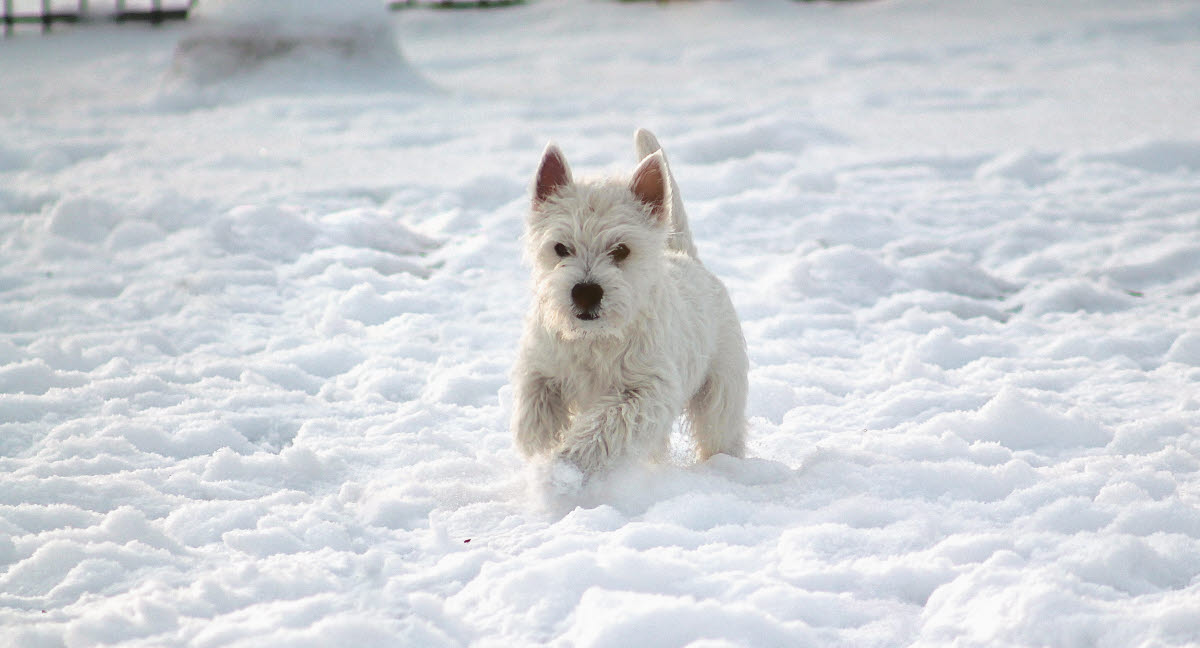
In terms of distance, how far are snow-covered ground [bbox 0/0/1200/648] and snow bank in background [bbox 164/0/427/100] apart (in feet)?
0.28

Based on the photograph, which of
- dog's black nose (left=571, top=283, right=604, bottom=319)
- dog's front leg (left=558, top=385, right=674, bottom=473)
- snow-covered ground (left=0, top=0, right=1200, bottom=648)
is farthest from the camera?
dog's front leg (left=558, top=385, right=674, bottom=473)

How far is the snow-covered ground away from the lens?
2973 mm

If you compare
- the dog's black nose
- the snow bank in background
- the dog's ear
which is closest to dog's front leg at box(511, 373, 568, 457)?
the dog's black nose

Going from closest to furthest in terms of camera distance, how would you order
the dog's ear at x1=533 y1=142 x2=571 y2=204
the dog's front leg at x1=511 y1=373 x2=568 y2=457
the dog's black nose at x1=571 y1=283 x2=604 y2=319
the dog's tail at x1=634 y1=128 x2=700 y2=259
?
the dog's black nose at x1=571 y1=283 x2=604 y2=319 < the dog's ear at x1=533 y1=142 x2=571 y2=204 < the dog's front leg at x1=511 y1=373 x2=568 y2=457 < the dog's tail at x1=634 y1=128 x2=700 y2=259

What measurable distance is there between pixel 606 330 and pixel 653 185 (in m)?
0.59

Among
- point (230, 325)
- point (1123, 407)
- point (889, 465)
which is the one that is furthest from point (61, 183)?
point (1123, 407)

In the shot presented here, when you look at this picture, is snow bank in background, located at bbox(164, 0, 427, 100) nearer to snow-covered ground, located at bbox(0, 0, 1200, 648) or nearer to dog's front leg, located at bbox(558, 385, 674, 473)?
Result: snow-covered ground, located at bbox(0, 0, 1200, 648)

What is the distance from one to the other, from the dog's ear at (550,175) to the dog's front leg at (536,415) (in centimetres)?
65

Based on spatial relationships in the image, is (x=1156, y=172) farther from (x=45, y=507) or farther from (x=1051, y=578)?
(x=45, y=507)

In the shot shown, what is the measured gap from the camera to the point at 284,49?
11930 mm

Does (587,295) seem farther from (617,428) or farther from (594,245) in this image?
(617,428)

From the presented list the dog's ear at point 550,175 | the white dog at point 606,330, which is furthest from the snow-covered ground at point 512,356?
the dog's ear at point 550,175

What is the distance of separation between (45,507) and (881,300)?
14.8 feet

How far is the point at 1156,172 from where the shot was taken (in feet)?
26.8
